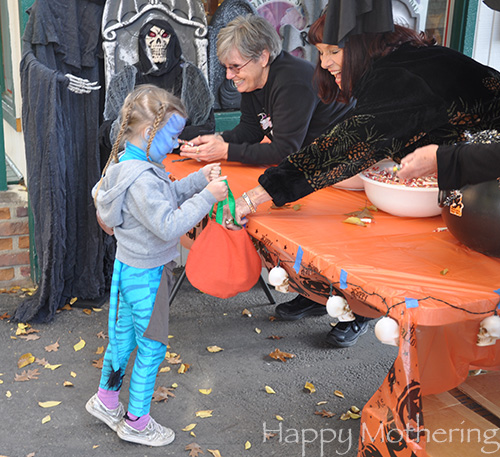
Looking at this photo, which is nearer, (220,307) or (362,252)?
(362,252)

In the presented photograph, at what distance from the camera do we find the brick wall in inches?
162

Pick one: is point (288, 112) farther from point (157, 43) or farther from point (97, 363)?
point (97, 363)

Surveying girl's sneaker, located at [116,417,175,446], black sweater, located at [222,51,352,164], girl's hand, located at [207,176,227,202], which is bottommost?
girl's sneaker, located at [116,417,175,446]

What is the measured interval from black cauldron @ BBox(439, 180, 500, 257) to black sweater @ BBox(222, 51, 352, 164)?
1.21 m

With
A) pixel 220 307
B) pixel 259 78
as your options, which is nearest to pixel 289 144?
pixel 259 78

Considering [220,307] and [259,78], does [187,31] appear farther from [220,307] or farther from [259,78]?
[220,307]

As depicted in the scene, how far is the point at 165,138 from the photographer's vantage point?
2377 mm

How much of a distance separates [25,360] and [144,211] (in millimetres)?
1527

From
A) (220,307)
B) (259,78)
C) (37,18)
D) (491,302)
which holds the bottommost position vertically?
(220,307)

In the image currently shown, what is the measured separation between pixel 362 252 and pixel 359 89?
0.71 metres

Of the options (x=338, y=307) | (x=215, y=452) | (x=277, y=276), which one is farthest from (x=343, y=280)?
(x=215, y=452)

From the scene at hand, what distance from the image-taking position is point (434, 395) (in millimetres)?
2098

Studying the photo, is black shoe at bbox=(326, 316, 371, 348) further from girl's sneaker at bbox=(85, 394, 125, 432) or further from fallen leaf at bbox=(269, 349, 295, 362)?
girl's sneaker at bbox=(85, 394, 125, 432)

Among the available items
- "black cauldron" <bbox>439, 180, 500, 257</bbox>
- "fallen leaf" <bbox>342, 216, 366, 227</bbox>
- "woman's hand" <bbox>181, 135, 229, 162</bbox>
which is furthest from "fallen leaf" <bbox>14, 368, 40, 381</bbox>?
"black cauldron" <bbox>439, 180, 500, 257</bbox>
